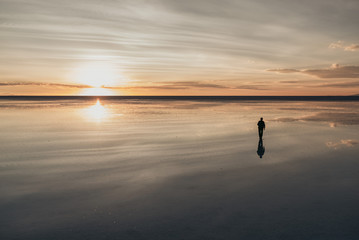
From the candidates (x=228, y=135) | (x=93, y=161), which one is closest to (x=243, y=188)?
(x=93, y=161)

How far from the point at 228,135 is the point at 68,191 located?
1372cm

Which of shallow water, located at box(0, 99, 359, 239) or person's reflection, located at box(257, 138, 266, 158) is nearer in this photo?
shallow water, located at box(0, 99, 359, 239)

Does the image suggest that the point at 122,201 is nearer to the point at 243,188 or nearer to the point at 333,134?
the point at 243,188

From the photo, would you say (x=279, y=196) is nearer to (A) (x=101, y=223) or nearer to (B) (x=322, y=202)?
(B) (x=322, y=202)

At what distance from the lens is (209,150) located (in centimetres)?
1570

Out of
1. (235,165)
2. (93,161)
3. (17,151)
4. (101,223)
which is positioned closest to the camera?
(101,223)

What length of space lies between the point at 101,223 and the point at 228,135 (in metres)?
14.9

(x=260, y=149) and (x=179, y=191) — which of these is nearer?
(x=179, y=191)

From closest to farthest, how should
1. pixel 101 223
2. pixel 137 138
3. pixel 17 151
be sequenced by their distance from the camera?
pixel 101 223, pixel 17 151, pixel 137 138

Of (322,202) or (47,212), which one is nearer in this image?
(47,212)

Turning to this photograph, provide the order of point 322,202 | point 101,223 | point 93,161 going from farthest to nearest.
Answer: point 93,161 < point 322,202 < point 101,223

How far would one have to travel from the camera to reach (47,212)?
782 centimetres

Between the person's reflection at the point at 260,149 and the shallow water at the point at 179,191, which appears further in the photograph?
the person's reflection at the point at 260,149

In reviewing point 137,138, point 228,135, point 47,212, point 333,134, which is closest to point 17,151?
point 137,138
